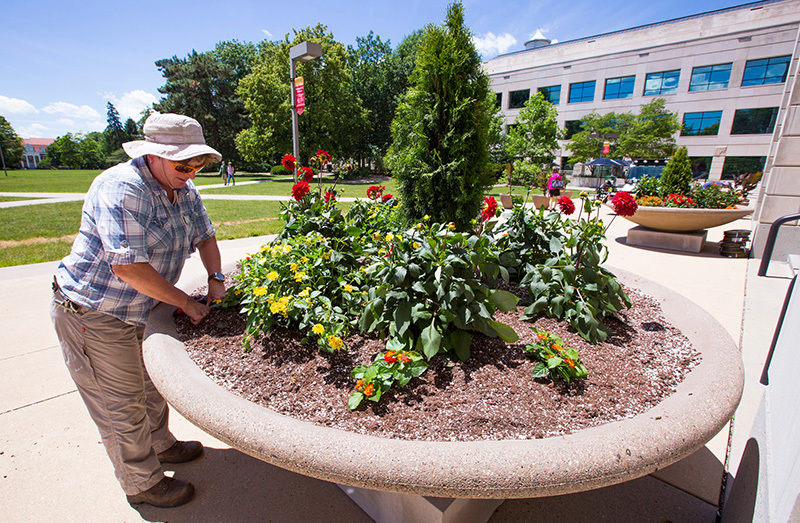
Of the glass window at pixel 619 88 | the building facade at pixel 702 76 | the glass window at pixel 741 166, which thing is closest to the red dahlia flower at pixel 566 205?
the building facade at pixel 702 76

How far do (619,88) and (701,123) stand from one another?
286 inches

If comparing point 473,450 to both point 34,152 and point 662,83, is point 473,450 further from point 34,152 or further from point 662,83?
point 34,152

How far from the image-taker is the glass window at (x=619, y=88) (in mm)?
34219

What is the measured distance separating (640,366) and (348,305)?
5.12 ft

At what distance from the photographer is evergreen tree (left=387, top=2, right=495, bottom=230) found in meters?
3.25

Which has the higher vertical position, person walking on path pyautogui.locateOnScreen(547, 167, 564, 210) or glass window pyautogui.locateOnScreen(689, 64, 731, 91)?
glass window pyautogui.locateOnScreen(689, 64, 731, 91)

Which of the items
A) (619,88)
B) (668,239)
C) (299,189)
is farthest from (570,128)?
(299,189)

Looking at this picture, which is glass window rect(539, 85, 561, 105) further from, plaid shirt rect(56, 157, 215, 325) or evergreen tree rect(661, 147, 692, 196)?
plaid shirt rect(56, 157, 215, 325)

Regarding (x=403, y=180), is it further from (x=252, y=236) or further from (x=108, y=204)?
(x=252, y=236)

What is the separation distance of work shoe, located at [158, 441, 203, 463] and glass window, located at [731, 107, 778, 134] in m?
40.7

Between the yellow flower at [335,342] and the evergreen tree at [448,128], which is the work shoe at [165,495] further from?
the evergreen tree at [448,128]

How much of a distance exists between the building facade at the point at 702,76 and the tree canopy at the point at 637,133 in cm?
234

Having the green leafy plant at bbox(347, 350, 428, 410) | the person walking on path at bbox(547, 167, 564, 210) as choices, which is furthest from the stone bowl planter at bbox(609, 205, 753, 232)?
the green leafy plant at bbox(347, 350, 428, 410)

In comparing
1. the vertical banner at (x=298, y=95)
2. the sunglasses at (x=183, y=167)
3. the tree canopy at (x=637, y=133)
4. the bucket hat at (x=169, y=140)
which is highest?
the tree canopy at (x=637, y=133)
